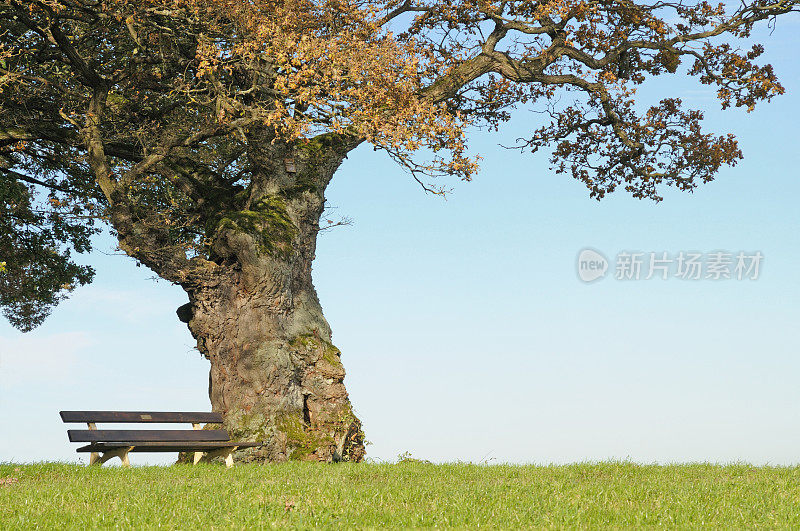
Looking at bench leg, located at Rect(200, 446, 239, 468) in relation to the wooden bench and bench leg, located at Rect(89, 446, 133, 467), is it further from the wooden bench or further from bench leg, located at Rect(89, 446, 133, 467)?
bench leg, located at Rect(89, 446, 133, 467)

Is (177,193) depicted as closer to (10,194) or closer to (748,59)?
(10,194)

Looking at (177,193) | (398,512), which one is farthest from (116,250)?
(398,512)

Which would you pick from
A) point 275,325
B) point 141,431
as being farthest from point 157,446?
point 275,325

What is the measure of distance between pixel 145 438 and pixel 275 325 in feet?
14.2

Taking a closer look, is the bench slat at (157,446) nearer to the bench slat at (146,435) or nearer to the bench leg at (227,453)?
the bench slat at (146,435)

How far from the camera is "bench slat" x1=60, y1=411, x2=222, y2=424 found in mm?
15203

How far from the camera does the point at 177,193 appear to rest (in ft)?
72.7

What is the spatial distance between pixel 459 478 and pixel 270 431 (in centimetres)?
558

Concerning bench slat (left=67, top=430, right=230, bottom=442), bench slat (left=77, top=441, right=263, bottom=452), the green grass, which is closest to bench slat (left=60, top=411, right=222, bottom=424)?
bench slat (left=67, top=430, right=230, bottom=442)

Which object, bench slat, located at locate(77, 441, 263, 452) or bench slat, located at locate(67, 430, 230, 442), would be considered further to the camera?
bench slat, located at locate(77, 441, 263, 452)

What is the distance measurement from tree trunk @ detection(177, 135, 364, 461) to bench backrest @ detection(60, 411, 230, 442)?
3.94 ft

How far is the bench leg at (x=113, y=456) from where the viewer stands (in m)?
15.5

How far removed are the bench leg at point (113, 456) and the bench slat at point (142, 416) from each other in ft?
2.16

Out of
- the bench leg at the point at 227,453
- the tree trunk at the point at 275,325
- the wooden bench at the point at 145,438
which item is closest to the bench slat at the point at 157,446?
the wooden bench at the point at 145,438
